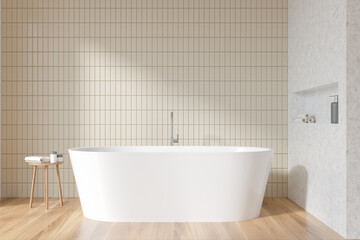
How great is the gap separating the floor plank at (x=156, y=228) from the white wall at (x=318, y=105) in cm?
23

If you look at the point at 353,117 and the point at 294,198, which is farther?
the point at 294,198

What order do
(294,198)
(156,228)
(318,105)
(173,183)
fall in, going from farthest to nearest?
1. (294,198)
2. (318,105)
3. (173,183)
4. (156,228)

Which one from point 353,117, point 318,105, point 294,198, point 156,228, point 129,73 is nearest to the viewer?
point 353,117

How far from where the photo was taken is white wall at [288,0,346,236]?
9.62 feet

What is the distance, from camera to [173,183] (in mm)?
3172

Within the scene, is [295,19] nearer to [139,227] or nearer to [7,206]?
[139,227]

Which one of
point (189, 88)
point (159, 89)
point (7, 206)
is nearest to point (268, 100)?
point (189, 88)

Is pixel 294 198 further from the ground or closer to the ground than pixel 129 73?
closer to the ground

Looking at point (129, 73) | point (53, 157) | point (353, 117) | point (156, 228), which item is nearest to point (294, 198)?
point (353, 117)

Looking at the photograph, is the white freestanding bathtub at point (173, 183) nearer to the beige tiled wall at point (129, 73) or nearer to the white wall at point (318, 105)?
the white wall at point (318, 105)

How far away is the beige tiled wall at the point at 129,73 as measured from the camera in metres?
4.38

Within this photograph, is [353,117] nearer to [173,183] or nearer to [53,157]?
[173,183]

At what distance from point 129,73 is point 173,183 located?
168 cm

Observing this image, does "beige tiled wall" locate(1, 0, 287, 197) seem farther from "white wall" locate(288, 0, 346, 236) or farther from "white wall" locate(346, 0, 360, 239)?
"white wall" locate(346, 0, 360, 239)
